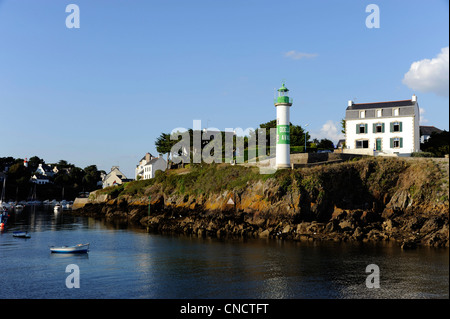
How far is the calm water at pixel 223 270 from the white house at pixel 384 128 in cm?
3008

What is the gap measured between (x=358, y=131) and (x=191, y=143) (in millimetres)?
39191

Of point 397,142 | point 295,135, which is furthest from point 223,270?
point 295,135

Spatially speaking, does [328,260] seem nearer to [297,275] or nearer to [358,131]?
[297,275]

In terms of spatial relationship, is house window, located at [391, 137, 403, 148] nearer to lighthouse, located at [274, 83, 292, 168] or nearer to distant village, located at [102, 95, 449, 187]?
distant village, located at [102, 95, 449, 187]

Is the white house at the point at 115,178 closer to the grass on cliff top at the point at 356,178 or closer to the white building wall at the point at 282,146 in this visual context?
the grass on cliff top at the point at 356,178

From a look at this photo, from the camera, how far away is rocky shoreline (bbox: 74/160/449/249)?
4622cm

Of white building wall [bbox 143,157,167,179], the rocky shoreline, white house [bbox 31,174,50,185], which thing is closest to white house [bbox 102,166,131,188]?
white building wall [bbox 143,157,167,179]

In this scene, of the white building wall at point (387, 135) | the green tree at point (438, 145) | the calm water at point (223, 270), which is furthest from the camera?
the white building wall at point (387, 135)

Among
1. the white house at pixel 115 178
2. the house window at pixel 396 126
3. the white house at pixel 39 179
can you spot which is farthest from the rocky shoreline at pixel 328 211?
the white house at pixel 39 179

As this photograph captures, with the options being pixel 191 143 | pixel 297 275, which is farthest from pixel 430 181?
pixel 191 143

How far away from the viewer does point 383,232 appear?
150 ft

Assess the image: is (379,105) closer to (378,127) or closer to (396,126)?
(378,127)

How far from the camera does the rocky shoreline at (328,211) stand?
4622cm
